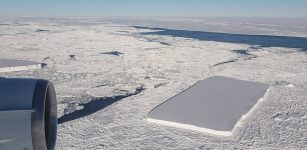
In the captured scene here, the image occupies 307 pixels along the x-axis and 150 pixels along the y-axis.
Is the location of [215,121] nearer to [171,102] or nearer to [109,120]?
[171,102]

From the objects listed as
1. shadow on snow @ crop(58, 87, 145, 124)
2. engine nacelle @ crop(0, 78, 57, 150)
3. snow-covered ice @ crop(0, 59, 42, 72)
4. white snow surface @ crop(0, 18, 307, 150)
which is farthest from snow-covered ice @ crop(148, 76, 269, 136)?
snow-covered ice @ crop(0, 59, 42, 72)

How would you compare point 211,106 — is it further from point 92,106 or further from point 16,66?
point 16,66

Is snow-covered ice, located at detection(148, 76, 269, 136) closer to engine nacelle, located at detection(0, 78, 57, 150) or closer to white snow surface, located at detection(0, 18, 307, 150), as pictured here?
white snow surface, located at detection(0, 18, 307, 150)

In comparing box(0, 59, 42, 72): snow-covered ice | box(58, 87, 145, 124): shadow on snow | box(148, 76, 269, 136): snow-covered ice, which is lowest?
box(58, 87, 145, 124): shadow on snow

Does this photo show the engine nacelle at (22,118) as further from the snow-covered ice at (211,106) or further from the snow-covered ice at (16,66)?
the snow-covered ice at (16,66)

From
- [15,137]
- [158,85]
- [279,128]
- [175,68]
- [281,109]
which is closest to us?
[15,137]

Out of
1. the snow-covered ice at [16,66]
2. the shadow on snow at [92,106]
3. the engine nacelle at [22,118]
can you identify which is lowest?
the shadow on snow at [92,106]

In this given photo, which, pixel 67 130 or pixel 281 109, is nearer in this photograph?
pixel 67 130

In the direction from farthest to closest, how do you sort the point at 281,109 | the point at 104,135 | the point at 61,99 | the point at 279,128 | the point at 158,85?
the point at 158,85
the point at 61,99
the point at 281,109
the point at 279,128
the point at 104,135

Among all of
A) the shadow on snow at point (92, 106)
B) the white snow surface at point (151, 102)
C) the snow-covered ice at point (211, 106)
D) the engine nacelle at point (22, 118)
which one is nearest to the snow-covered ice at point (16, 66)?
the white snow surface at point (151, 102)

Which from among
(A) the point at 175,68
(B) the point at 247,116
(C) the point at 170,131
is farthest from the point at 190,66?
(C) the point at 170,131

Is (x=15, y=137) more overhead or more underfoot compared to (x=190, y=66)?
more overhead
